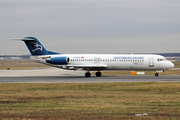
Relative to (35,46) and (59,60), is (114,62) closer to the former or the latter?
(59,60)

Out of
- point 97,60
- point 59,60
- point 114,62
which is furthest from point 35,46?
point 114,62

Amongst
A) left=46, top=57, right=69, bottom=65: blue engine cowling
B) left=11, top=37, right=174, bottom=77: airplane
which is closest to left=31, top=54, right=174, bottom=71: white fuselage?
left=11, top=37, right=174, bottom=77: airplane

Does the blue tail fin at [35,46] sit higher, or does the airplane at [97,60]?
the blue tail fin at [35,46]

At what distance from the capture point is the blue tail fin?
47.0 m

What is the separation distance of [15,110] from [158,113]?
7.56 m

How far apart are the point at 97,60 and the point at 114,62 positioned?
116 inches

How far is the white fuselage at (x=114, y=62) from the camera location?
44094 millimetres

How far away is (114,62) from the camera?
Answer: 44969 millimetres

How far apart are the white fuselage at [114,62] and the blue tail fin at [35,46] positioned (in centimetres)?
85

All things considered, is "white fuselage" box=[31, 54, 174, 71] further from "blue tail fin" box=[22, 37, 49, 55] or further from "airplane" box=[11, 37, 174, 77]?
"blue tail fin" box=[22, 37, 49, 55]

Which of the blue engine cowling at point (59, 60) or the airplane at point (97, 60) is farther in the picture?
the blue engine cowling at point (59, 60)

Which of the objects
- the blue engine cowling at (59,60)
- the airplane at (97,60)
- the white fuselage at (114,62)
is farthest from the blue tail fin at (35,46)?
the blue engine cowling at (59,60)

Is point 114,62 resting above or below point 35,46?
below

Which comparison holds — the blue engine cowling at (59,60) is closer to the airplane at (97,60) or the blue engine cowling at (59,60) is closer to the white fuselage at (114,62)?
the airplane at (97,60)
